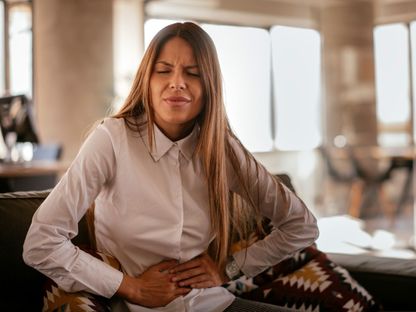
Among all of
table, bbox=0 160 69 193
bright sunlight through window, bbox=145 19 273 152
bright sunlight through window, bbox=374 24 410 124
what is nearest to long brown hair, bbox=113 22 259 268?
table, bbox=0 160 69 193

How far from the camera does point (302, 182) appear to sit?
7.92 meters

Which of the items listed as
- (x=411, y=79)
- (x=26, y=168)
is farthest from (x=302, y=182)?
(x=26, y=168)

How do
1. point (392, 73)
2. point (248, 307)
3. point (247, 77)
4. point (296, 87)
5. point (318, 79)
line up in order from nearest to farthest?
point (248, 307) < point (392, 73) < point (318, 79) < point (296, 87) < point (247, 77)

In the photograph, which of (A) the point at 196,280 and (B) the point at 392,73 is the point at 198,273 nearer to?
(A) the point at 196,280

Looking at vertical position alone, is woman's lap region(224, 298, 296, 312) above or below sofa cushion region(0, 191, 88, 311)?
below

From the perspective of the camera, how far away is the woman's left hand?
1486 mm

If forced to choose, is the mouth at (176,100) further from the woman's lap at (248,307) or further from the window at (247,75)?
the window at (247,75)

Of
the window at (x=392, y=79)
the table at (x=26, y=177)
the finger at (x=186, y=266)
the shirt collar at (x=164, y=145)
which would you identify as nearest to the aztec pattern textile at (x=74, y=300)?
the finger at (x=186, y=266)

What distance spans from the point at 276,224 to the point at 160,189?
381 mm

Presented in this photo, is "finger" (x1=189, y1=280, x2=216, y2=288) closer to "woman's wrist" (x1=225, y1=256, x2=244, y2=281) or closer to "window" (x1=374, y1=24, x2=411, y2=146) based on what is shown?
"woman's wrist" (x1=225, y1=256, x2=244, y2=281)

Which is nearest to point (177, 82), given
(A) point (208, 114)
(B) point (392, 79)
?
(A) point (208, 114)

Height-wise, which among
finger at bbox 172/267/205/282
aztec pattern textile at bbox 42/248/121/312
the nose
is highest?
the nose

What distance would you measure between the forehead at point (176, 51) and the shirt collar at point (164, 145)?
0.17 metres

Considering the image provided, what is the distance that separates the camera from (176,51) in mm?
1468
